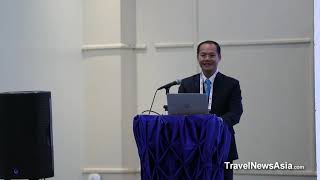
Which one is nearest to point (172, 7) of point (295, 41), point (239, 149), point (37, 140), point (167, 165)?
point (295, 41)

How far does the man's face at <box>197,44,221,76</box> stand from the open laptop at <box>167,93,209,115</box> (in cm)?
76

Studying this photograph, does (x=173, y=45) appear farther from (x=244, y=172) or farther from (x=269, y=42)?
(x=244, y=172)

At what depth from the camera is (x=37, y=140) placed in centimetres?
325

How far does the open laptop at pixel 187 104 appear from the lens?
2.74 meters

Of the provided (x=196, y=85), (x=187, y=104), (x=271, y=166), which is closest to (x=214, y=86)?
(x=196, y=85)

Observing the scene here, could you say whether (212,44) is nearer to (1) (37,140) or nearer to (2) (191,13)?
(1) (37,140)

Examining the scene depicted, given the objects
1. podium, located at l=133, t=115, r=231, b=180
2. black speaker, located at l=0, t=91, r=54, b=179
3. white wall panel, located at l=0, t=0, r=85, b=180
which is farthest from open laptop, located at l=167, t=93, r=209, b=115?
white wall panel, located at l=0, t=0, r=85, b=180

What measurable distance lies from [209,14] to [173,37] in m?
0.45

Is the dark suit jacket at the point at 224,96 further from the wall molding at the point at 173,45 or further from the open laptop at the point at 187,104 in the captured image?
the wall molding at the point at 173,45

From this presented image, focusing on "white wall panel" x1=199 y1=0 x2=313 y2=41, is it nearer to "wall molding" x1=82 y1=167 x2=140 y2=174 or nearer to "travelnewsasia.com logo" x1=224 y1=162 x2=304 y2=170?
"travelnewsasia.com logo" x1=224 y1=162 x2=304 y2=170

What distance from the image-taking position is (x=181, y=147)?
2635 millimetres

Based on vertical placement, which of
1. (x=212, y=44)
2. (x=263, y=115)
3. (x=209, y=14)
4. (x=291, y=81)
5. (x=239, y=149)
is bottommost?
(x=239, y=149)

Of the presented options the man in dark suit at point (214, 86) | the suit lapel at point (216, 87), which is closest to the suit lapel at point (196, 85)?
the man in dark suit at point (214, 86)

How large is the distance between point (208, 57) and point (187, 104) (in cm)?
79
